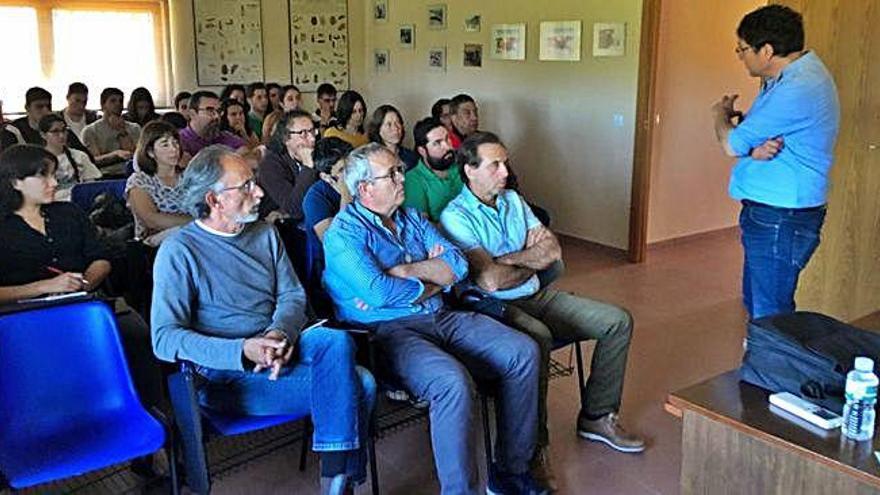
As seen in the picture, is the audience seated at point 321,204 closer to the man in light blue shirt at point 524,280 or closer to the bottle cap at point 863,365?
the man in light blue shirt at point 524,280

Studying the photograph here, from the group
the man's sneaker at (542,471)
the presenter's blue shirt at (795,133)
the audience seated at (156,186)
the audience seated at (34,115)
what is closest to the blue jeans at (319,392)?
the man's sneaker at (542,471)

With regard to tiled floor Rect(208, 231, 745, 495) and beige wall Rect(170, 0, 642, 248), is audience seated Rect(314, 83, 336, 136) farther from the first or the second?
tiled floor Rect(208, 231, 745, 495)

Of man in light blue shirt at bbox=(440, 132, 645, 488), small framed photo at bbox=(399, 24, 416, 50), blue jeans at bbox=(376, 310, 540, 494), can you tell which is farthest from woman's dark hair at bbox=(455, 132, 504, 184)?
small framed photo at bbox=(399, 24, 416, 50)

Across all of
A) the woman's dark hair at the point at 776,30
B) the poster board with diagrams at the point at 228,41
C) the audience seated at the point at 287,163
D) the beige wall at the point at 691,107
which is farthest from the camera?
the poster board with diagrams at the point at 228,41

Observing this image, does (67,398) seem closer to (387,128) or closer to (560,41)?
(387,128)

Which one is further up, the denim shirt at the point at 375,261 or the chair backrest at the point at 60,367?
the denim shirt at the point at 375,261

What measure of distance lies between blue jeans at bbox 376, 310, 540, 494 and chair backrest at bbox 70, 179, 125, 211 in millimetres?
2063

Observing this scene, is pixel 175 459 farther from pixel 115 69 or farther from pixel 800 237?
pixel 115 69

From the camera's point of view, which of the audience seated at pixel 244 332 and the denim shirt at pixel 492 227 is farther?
the denim shirt at pixel 492 227

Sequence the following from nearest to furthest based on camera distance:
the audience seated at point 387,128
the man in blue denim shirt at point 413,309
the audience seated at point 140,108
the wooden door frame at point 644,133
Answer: the man in blue denim shirt at point 413,309, the audience seated at point 387,128, the wooden door frame at point 644,133, the audience seated at point 140,108

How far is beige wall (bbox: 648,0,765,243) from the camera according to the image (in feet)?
19.2

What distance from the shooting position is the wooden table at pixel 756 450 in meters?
1.67

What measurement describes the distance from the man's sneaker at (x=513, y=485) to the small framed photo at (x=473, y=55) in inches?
185

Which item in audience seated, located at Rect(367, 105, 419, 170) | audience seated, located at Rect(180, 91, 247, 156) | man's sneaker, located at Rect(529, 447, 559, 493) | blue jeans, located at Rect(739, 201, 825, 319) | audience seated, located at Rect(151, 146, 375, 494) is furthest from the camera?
audience seated, located at Rect(180, 91, 247, 156)
